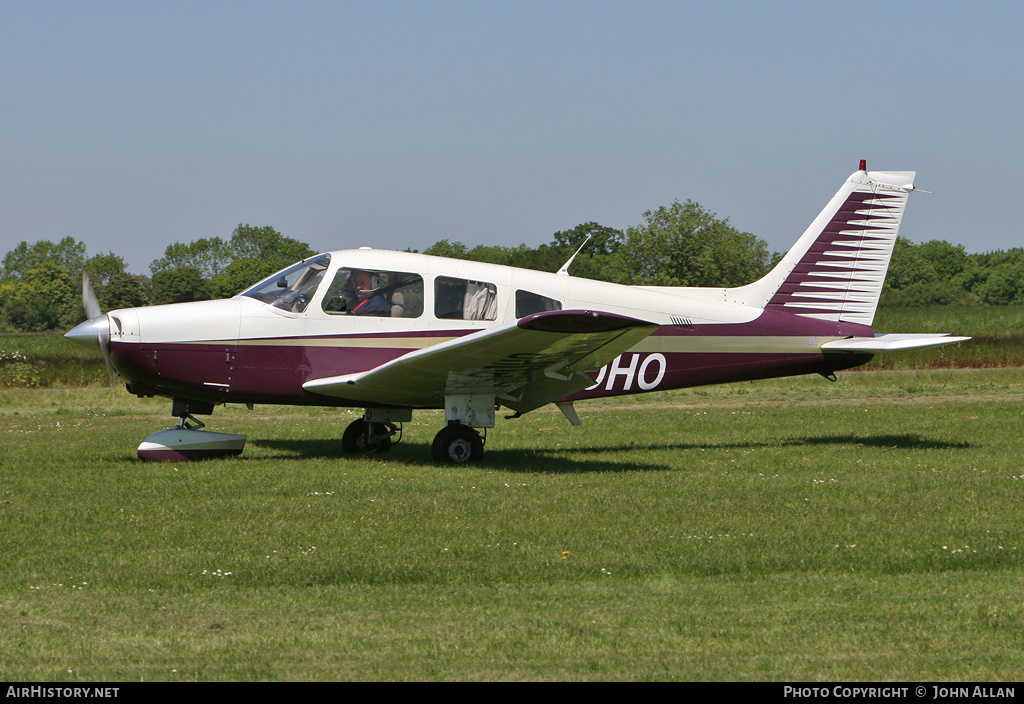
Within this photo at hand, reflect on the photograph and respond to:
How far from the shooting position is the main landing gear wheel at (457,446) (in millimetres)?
11141

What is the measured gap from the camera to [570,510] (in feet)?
26.2

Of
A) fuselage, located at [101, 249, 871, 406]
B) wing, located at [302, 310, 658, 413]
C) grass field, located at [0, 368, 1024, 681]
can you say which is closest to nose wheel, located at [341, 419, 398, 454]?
grass field, located at [0, 368, 1024, 681]

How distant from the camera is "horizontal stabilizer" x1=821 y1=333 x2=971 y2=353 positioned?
11820mm

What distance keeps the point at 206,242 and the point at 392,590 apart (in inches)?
3781

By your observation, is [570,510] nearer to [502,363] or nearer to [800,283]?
[502,363]

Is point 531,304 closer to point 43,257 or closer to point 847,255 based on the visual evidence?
point 847,255

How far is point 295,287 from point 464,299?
6.33ft

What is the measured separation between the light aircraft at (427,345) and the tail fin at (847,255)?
436mm

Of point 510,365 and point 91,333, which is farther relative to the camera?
point 510,365

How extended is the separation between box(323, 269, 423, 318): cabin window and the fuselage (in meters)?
0.01

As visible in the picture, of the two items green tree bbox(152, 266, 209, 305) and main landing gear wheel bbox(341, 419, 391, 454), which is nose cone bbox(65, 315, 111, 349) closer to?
main landing gear wheel bbox(341, 419, 391, 454)

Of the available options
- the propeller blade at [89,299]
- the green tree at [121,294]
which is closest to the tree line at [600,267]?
the green tree at [121,294]

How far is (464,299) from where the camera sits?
11398 millimetres

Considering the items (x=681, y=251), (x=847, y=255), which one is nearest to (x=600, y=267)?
(x=681, y=251)
